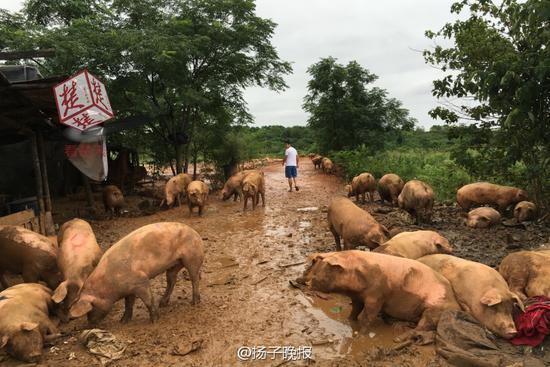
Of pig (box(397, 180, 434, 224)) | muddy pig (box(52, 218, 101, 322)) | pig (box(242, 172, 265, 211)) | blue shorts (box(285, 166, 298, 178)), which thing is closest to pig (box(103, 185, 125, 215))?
pig (box(242, 172, 265, 211))

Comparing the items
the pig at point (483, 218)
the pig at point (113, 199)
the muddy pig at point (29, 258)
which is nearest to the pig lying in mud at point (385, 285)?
the muddy pig at point (29, 258)

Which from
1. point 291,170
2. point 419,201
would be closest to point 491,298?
point 419,201

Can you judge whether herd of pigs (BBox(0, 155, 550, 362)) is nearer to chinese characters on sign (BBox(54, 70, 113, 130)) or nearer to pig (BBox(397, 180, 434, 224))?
chinese characters on sign (BBox(54, 70, 113, 130))

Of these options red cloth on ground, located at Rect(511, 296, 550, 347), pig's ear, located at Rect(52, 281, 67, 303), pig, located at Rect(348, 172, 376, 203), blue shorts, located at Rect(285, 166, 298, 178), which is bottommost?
red cloth on ground, located at Rect(511, 296, 550, 347)

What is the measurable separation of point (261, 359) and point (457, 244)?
206 inches

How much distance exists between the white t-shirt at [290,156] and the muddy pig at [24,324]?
1169 cm

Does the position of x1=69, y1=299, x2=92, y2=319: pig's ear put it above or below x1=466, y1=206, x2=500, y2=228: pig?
above

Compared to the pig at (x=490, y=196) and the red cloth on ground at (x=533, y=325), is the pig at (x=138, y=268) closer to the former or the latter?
the red cloth on ground at (x=533, y=325)

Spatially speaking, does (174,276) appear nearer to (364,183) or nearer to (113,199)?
(113,199)

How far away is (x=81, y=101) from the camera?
7234 mm

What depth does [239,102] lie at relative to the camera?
17469 mm

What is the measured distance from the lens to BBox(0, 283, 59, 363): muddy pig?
12.8 feet

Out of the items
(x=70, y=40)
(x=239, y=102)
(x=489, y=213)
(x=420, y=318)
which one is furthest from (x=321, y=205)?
(x=70, y=40)

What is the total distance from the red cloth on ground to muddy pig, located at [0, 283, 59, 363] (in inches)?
193
